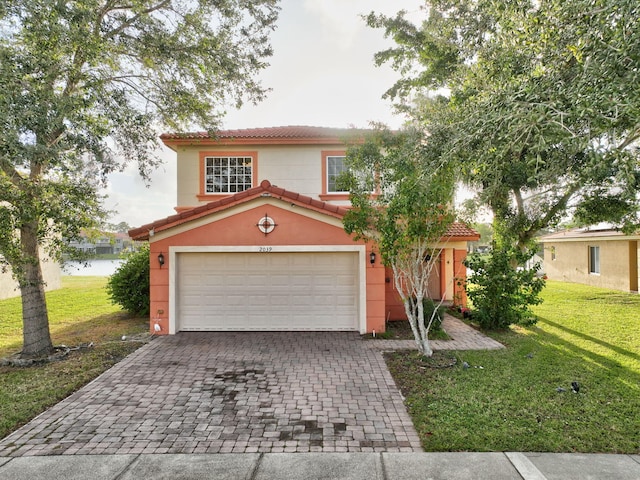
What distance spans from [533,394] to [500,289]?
4451 millimetres

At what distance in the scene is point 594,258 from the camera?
20969 mm

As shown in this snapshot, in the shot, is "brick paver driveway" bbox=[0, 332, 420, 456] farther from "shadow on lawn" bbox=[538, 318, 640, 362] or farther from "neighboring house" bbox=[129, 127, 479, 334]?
"shadow on lawn" bbox=[538, 318, 640, 362]

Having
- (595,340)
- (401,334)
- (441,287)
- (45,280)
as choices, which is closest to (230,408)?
(401,334)

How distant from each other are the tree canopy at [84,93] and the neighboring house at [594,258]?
61.1 feet

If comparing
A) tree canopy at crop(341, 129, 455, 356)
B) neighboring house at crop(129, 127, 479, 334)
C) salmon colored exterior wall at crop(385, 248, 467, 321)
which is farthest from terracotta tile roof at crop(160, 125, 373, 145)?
salmon colored exterior wall at crop(385, 248, 467, 321)

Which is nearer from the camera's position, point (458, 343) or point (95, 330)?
point (458, 343)

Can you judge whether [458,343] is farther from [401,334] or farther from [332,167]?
[332,167]

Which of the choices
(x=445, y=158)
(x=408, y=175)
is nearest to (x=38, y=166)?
(x=408, y=175)

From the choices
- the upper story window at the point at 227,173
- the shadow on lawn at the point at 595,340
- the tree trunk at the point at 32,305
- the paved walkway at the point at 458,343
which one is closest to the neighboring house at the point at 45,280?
the upper story window at the point at 227,173

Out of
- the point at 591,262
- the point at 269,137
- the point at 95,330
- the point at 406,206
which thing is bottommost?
the point at 95,330

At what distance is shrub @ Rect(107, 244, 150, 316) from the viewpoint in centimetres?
1191

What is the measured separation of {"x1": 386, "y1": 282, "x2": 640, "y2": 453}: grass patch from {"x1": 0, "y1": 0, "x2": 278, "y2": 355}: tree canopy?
24.9 ft

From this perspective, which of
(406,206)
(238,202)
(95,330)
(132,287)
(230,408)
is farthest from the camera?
(132,287)

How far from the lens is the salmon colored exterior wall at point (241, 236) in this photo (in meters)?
9.62
